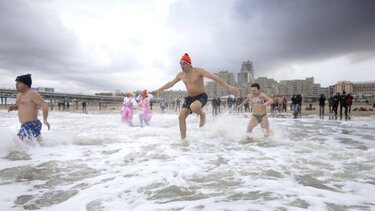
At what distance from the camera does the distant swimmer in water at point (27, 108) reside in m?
5.43

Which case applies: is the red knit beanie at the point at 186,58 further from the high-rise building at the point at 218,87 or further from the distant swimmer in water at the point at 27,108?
the high-rise building at the point at 218,87

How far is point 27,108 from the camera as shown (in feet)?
18.0

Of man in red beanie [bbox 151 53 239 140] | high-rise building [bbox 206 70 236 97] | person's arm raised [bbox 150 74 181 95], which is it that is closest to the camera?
man in red beanie [bbox 151 53 239 140]

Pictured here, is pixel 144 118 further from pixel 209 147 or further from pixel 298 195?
pixel 298 195

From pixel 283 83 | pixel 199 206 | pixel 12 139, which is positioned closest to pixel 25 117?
pixel 12 139

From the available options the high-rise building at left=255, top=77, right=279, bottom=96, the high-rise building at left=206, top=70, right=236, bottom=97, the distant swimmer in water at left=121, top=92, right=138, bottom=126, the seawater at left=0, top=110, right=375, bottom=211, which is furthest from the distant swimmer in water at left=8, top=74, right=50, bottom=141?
the high-rise building at left=255, top=77, right=279, bottom=96

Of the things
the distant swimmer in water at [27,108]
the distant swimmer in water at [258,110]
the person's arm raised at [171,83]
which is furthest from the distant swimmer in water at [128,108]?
the distant swimmer in water at [27,108]

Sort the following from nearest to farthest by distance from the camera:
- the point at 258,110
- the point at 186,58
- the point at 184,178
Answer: the point at 184,178
the point at 186,58
the point at 258,110

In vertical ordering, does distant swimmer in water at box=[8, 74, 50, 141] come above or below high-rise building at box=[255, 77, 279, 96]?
below

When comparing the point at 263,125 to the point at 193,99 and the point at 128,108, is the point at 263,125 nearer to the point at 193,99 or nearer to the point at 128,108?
the point at 193,99

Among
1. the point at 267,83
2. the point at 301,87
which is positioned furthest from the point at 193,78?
the point at 301,87

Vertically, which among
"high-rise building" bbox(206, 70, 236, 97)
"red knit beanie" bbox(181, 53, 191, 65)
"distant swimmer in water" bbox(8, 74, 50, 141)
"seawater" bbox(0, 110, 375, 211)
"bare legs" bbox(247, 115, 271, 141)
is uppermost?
"high-rise building" bbox(206, 70, 236, 97)

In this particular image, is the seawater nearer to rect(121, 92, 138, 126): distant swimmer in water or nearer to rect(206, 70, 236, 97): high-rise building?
rect(121, 92, 138, 126): distant swimmer in water

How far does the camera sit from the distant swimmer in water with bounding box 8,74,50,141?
5434 mm
